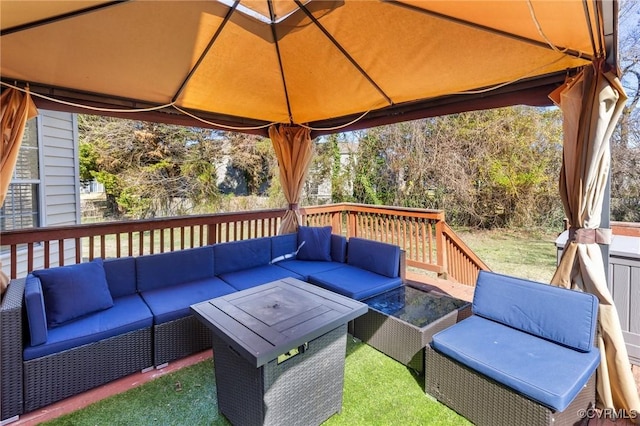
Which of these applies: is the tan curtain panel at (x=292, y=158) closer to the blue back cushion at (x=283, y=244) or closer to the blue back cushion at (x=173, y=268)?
the blue back cushion at (x=283, y=244)

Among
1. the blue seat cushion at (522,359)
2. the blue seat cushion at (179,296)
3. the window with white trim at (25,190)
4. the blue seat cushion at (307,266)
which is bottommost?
the blue seat cushion at (522,359)

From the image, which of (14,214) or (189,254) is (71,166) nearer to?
(14,214)

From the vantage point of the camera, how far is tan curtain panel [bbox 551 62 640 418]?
82.4 inches

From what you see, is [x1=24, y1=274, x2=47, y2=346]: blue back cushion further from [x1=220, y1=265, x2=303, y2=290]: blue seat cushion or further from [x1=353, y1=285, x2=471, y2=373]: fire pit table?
[x1=353, y1=285, x2=471, y2=373]: fire pit table

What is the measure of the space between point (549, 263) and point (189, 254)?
19.5ft

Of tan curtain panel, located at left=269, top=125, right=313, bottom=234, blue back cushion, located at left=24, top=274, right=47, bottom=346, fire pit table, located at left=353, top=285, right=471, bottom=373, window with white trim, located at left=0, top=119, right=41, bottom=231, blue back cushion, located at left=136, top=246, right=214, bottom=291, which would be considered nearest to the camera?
blue back cushion, located at left=24, top=274, right=47, bottom=346

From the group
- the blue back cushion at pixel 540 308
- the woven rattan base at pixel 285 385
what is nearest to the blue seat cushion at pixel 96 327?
the woven rattan base at pixel 285 385

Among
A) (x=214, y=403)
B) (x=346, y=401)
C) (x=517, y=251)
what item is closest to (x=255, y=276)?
(x=214, y=403)

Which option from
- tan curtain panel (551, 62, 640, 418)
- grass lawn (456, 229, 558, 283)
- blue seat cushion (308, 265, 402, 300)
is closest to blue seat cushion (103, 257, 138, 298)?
blue seat cushion (308, 265, 402, 300)

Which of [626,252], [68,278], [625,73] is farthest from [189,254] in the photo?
[625,73]

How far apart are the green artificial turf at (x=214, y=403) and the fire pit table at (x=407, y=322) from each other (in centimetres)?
16

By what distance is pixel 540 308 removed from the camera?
87.0 inches

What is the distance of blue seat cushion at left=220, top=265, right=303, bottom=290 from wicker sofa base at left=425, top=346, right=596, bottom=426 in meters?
1.89

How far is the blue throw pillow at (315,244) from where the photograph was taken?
440 centimetres
